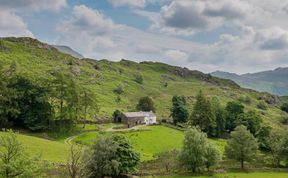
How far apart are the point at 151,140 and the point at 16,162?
72.1 metres

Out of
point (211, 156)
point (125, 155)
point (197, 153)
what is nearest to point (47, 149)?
point (125, 155)

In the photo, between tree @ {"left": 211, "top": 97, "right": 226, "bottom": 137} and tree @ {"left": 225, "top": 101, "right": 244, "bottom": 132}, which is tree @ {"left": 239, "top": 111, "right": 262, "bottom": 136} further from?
tree @ {"left": 211, "top": 97, "right": 226, "bottom": 137}

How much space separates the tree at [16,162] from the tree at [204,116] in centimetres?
9811

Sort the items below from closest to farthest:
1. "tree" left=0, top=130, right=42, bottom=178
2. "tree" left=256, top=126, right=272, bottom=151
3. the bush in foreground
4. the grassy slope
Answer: "tree" left=0, top=130, right=42, bottom=178 < the grassy slope < the bush in foreground < "tree" left=256, top=126, right=272, bottom=151

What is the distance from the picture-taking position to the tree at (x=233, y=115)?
488 feet

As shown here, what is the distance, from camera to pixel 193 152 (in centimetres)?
8406

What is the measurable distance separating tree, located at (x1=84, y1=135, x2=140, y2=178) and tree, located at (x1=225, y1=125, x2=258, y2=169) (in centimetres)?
3149

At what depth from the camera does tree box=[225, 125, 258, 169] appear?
93.8 m

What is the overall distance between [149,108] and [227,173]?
315 feet

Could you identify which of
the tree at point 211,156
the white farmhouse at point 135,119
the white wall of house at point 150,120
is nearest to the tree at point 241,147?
the tree at point 211,156

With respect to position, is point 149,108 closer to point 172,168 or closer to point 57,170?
point 172,168

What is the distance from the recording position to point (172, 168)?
8681 centimetres

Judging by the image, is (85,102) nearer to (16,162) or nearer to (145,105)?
(145,105)

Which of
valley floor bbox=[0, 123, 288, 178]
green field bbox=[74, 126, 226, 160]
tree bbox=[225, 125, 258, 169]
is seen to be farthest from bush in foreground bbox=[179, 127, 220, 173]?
green field bbox=[74, 126, 226, 160]
